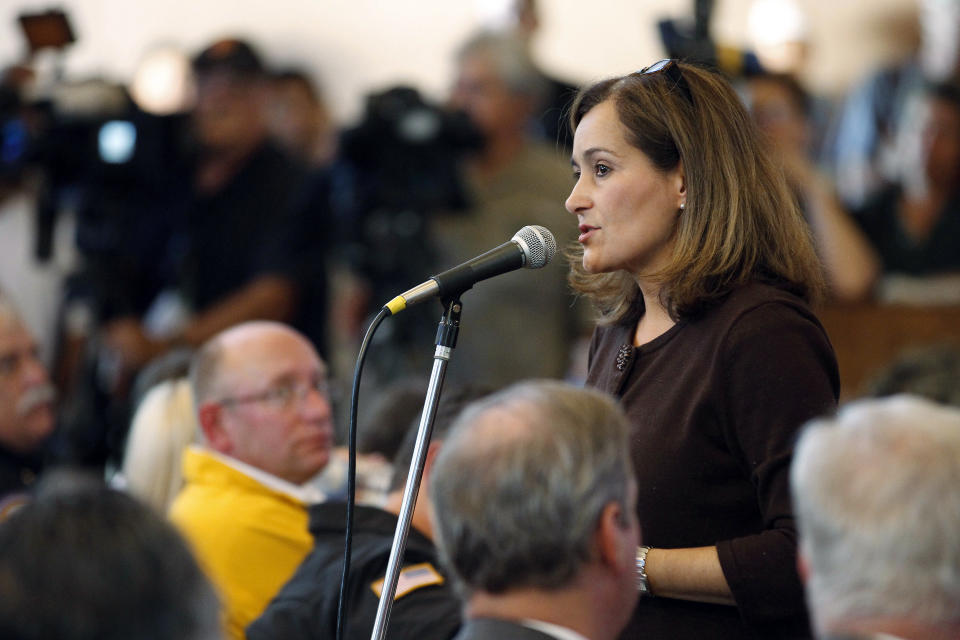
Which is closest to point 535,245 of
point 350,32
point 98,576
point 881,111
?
point 98,576

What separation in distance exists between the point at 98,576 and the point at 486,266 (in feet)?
2.78

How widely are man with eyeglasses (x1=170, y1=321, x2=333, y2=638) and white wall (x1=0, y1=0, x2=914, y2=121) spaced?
4675mm

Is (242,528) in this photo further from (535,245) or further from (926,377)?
(926,377)

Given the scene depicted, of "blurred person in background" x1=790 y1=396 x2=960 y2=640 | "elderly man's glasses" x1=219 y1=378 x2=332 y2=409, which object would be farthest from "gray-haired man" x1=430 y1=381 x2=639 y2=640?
"elderly man's glasses" x1=219 y1=378 x2=332 y2=409

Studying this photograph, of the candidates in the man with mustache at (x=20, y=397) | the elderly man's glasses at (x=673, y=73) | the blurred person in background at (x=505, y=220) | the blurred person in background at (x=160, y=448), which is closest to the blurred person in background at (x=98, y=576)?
the elderly man's glasses at (x=673, y=73)

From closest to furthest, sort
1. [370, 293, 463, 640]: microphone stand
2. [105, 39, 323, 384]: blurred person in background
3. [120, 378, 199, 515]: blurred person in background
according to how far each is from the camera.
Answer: [370, 293, 463, 640]: microphone stand → [120, 378, 199, 515]: blurred person in background → [105, 39, 323, 384]: blurred person in background

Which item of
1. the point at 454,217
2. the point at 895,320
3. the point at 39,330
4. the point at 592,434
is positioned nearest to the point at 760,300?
the point at 592,434

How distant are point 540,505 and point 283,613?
972 millimetres

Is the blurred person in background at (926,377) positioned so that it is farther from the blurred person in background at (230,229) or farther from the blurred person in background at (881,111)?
the blurred person in background at (881,111)

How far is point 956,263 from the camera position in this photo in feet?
15.6

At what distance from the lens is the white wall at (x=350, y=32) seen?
25.5ft

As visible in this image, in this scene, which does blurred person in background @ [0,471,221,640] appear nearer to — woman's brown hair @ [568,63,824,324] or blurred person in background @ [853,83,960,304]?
woman's brown hair @ [568,63,824,324]

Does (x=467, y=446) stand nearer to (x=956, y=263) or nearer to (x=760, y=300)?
(x=760, y=300)

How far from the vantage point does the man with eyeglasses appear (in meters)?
2.95
